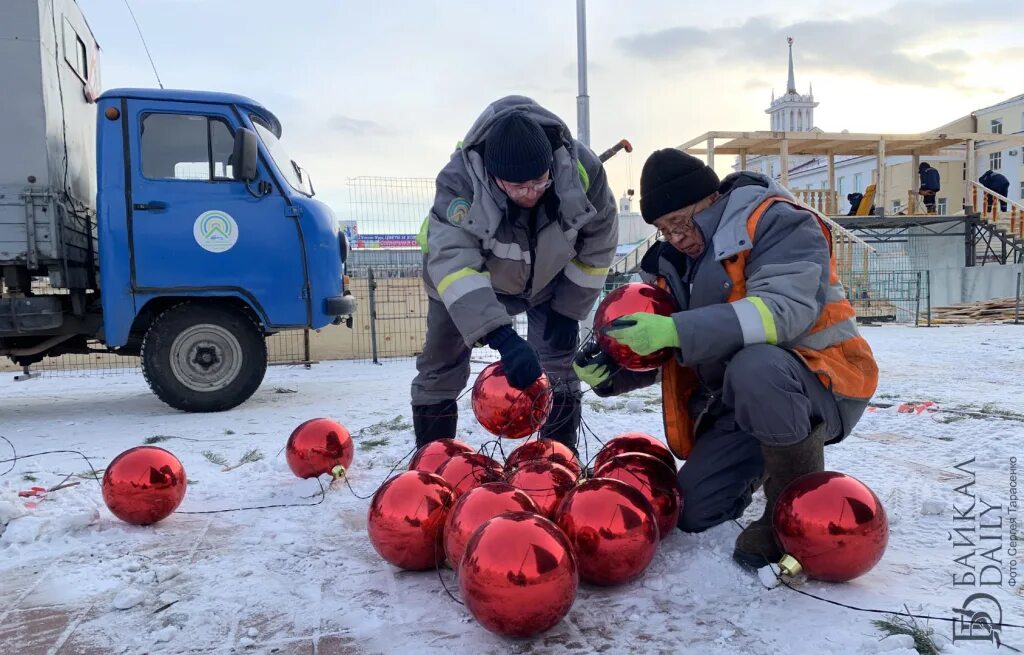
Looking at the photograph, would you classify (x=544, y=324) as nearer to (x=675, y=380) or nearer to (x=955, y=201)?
(x=675, y=380)

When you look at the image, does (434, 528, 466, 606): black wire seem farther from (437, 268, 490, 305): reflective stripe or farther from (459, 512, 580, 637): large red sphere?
(437, 268, 490, 305): reflective stripe

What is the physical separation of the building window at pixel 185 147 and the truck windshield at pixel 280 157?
27 cm

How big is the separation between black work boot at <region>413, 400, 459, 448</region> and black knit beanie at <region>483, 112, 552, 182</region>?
1291mm

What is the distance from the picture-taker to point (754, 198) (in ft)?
7.39

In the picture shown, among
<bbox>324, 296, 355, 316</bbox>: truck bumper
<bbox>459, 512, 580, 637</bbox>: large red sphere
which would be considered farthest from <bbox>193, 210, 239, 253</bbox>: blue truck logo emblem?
<bbox>459, 512, 580, 637</bbox>: large red sphere

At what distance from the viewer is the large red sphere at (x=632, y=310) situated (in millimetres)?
2289

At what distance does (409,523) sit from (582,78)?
6.70 m

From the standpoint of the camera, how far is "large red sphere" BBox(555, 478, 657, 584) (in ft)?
6.22

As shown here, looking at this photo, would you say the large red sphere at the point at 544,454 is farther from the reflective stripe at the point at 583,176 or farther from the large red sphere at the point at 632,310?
the reflective stripe at the point at 583,176

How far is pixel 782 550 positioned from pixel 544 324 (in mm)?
1671

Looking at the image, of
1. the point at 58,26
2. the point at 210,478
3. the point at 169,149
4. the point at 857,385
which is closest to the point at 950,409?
the point at 857,385

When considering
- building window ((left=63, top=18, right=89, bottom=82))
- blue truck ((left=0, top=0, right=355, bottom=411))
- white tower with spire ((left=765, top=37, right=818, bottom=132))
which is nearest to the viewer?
blue truck ((left=0, top=0, right=355, bottom=411))

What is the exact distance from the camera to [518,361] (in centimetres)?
242

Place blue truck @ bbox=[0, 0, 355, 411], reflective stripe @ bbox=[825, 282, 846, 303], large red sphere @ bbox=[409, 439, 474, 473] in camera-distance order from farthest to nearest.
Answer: blue truck @ bbox=[0, 0, 355, 411]
large red sphere @ bbox=[409, 439, 474, 473]
reflective stripe @ bbox=[825, 282, 846, 303]
